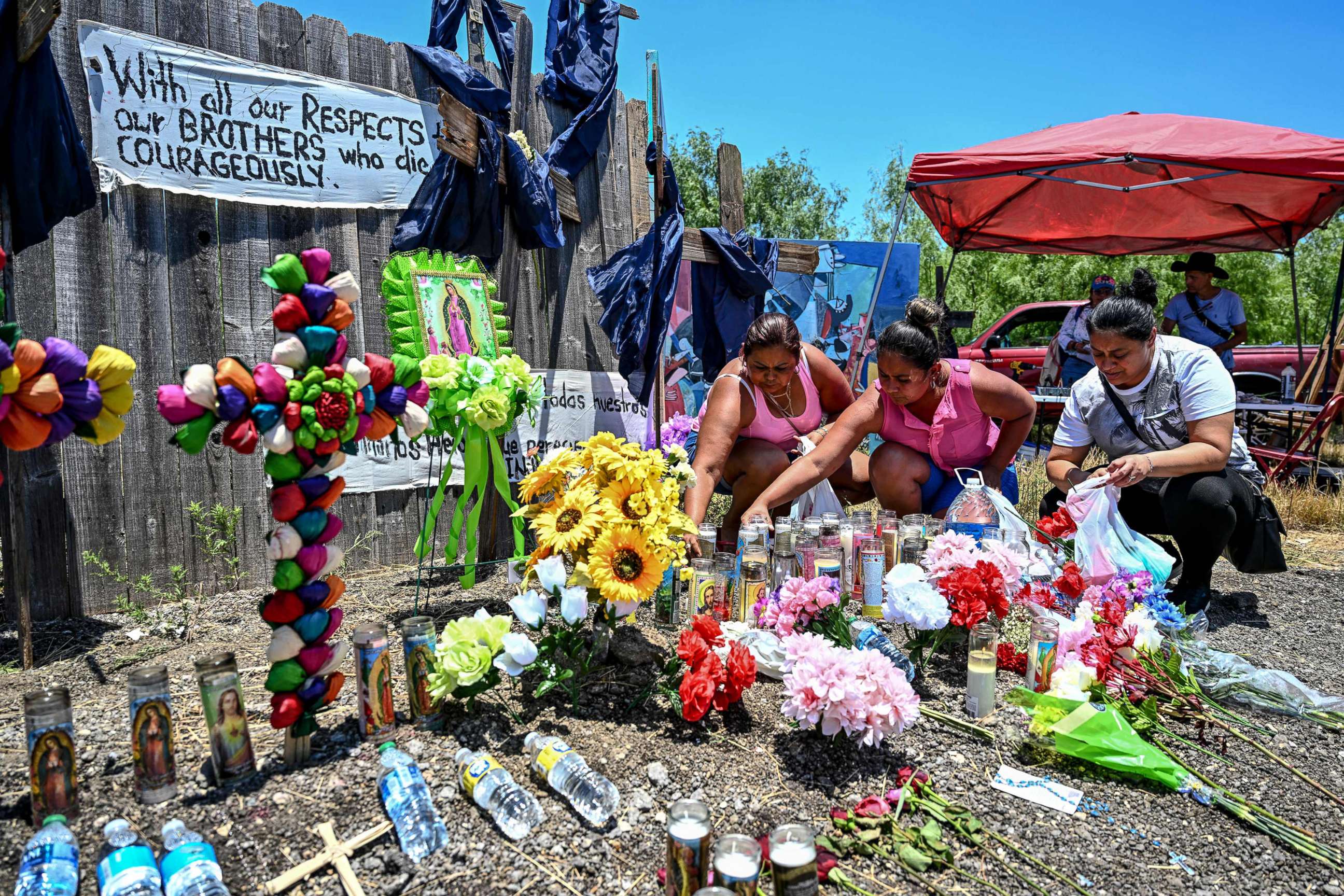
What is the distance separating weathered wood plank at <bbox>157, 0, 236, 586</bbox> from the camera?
11.8ft

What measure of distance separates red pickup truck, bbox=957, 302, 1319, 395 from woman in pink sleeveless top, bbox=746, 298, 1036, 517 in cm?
622

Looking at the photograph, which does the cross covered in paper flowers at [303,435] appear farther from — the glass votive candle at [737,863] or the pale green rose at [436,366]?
the pale green rose at [436,366]

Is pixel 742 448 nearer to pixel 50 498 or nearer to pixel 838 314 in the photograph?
pixel 50 498

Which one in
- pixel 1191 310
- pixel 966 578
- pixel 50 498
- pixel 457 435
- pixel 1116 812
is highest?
pixel 1191 310

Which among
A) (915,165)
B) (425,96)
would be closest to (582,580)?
(425,96)

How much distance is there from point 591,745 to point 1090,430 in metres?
2.89

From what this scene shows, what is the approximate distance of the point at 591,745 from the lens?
227cm

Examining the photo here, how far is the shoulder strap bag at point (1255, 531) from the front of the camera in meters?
3.71

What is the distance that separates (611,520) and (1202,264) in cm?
636

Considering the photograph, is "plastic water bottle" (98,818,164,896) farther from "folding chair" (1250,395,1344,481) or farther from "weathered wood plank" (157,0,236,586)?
"folding chair" (1250,395,1344,481)

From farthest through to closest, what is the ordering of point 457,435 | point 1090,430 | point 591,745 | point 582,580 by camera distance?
1. point 1090,430
2. point 457,435
3. point 582,580
4. point 591,745

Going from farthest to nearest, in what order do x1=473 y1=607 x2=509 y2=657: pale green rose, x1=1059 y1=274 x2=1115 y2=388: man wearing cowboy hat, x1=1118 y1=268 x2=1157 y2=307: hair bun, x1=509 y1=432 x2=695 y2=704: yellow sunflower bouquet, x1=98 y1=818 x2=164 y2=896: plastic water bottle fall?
x1=1059 y1=274 x2=1115 y2=388: man wearing cowboy hat
x1=1118 y1=268 x2=1157 y2=307: hair bun
x1=509 y1=432 x2=695 y2=704: yellow sunflower bouquet
x1=473 y1=607 x2=509 y2=657: pale green rose
x1=98 y1=818 x2=164 y2=896: plastic water bottle

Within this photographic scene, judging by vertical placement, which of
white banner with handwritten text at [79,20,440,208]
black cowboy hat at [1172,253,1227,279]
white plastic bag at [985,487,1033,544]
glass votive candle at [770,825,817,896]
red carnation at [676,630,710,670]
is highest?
white banner with handwritten text at [79,20,440,208]

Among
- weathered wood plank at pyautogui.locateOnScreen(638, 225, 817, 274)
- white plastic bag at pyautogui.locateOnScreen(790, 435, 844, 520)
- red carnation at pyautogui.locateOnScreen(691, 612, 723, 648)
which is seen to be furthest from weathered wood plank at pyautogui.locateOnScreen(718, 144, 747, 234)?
red carnation at pyautogui.locateOnScreen(691, 612, 723, 648)
